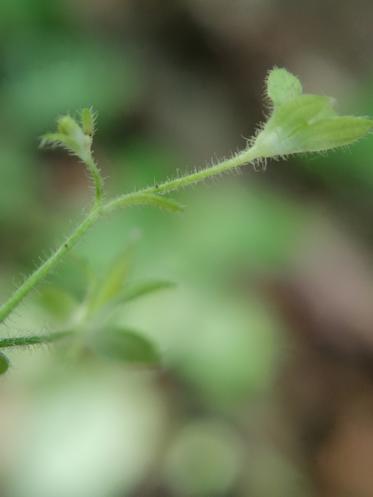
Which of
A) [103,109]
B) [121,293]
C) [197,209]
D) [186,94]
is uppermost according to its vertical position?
[186,94]

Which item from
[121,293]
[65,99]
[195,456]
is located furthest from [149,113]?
[121,293]

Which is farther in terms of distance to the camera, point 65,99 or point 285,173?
point 285,173

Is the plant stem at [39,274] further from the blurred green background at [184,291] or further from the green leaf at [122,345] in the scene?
the blurred green background at [184,291]

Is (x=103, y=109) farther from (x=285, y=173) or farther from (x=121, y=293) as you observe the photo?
(x=121, y=293)

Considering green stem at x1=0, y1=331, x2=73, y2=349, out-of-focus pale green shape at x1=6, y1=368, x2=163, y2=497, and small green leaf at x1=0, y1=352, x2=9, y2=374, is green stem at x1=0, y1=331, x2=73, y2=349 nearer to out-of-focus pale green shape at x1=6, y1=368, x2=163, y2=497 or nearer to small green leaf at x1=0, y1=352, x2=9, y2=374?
small green leaf at x1=0, y1=352, x2=9, y2=374

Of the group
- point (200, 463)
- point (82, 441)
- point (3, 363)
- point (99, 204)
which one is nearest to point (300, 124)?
point (99, 204)

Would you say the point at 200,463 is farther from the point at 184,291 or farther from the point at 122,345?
the point at 122,345
